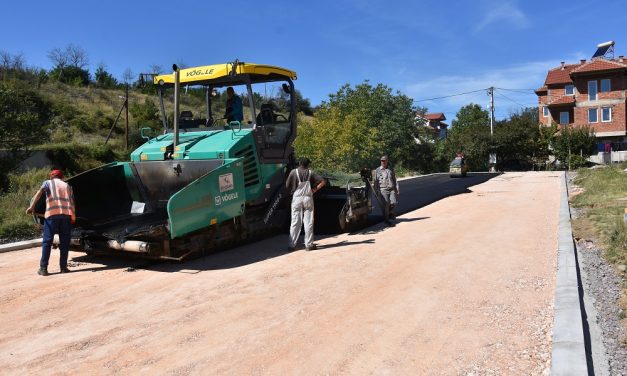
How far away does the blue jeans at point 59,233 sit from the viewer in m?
6.67

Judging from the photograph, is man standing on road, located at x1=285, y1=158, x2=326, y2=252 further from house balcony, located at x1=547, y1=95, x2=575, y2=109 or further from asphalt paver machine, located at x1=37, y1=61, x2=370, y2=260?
house balcony, located at x1=547, y1=95, x2=575, y2=109

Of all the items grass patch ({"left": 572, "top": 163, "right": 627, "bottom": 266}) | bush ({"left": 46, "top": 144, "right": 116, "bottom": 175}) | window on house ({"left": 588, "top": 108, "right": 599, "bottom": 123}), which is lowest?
grass patch ({"left": 572, "top": 163, "right": 627, "bottom": 266})

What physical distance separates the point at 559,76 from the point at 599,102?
5.65 meters

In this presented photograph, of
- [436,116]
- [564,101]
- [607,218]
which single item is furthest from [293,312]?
[436,116]

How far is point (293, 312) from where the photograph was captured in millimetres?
5027

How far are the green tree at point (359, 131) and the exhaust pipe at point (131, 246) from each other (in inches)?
896

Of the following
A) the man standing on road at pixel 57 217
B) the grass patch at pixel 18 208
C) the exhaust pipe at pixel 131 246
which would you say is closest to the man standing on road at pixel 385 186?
the exhaust pipe at pixel 131 246

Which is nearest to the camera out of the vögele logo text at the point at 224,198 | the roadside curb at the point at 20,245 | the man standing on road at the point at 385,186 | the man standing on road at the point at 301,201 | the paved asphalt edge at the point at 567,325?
the paved asphalt edge at the point at 567,325

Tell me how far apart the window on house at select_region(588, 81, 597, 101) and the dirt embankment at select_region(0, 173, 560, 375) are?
132ft

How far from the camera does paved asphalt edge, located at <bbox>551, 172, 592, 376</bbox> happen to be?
3.55 metres

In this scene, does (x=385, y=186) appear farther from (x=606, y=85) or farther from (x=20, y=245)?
(x=606, y=85)

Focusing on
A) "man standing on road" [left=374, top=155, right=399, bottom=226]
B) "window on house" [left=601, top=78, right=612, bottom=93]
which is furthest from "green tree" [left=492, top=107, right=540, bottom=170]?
"man standing on road" [left=374, top=155, right=399, bottom=226]

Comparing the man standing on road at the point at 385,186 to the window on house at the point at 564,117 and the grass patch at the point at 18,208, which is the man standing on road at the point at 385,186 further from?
the window on house at the point at 564,117

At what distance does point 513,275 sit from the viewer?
632 cm
